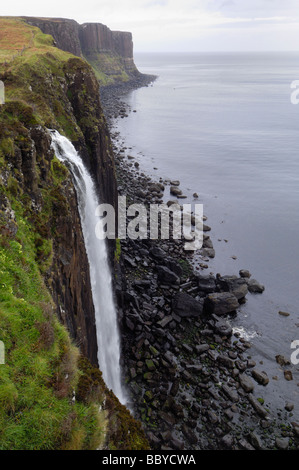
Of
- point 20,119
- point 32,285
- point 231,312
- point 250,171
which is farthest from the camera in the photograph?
point 250,171

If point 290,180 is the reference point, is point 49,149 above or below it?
above

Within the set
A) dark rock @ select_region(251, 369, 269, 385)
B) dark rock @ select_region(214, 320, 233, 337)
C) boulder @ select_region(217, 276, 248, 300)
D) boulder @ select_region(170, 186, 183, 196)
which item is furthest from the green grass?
boulder @ select_region(170, 186, 183, 196)

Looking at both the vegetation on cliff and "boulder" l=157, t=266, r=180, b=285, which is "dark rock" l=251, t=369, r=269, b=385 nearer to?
"boulder" l=157, t=266, r=180, b=285

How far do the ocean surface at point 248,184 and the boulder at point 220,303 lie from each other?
1.28 meters

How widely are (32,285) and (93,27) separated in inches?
7800

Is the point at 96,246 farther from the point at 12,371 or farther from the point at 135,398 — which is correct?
the point at 12,371

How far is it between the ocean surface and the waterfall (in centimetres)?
1139

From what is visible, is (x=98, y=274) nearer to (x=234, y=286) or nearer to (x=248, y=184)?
(x=234, y=286)

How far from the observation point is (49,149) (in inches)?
693

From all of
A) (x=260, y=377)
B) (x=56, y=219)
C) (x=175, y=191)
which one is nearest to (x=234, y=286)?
(x=260, y=377)

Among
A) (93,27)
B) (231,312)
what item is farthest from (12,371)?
(93,27)

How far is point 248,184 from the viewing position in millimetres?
63125

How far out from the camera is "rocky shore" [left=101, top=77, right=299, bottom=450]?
69.5ft

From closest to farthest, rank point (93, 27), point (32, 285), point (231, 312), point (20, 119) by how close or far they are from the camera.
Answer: point (32, 285), point (20, 119), point (231, 312), point (93, 27)
